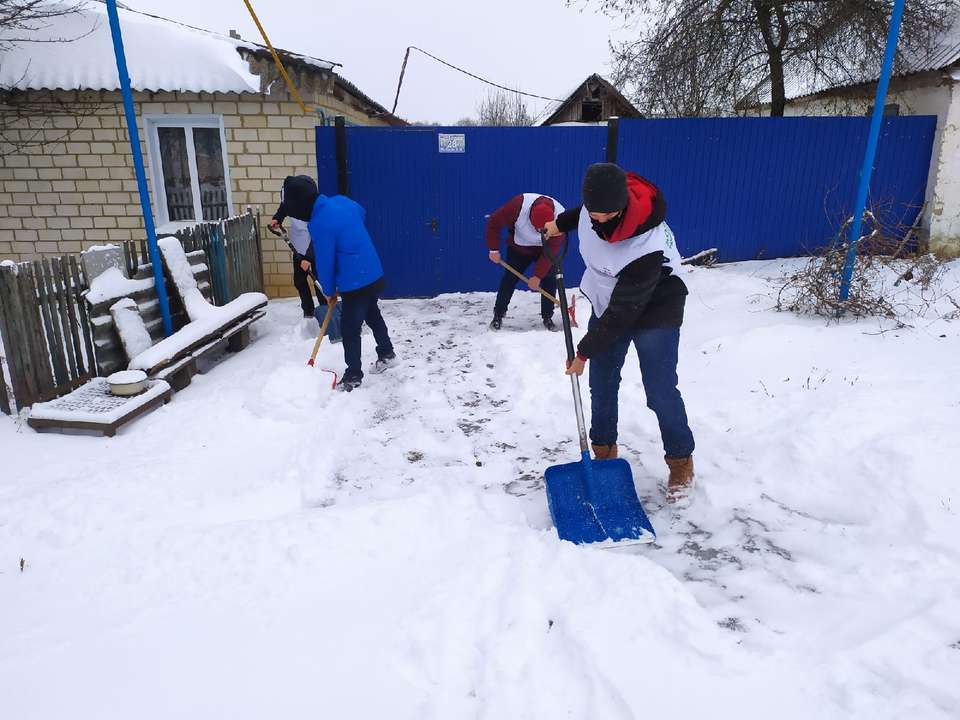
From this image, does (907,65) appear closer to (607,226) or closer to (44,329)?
(607,226)

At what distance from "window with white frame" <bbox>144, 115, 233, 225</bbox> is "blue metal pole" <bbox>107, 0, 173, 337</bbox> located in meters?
2.41

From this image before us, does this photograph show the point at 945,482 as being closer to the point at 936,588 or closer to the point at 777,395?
the point at 936,588

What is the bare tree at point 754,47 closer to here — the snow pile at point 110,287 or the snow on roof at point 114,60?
the snow on roof at point 114,60

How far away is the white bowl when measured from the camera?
13.4ft

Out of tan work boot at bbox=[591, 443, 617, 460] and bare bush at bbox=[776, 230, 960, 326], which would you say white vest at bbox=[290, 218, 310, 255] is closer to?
tan work boot at bbox=[591, 443, 617, 460]

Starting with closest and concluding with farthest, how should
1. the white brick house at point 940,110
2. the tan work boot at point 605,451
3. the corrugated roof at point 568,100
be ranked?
the tan work boot at point 605,451 < the white brick house at point 940,110 < the corrugated roof at point 568,100

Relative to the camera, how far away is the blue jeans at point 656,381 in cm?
295

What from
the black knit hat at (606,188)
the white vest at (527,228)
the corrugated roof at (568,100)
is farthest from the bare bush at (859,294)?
the corrugated roof at (568,100)

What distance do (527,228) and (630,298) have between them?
3.10 m

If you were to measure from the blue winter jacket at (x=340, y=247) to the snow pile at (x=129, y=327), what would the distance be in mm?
1410

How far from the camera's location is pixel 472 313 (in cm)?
705

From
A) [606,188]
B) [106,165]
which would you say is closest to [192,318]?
[106,165]

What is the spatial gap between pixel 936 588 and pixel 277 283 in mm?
7166

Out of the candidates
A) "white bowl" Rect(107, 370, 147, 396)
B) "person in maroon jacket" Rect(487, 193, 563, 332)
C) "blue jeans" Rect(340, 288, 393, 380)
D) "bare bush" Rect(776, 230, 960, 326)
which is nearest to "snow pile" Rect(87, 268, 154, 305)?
"white bowl" Rect(107, 370, 147, 396)
